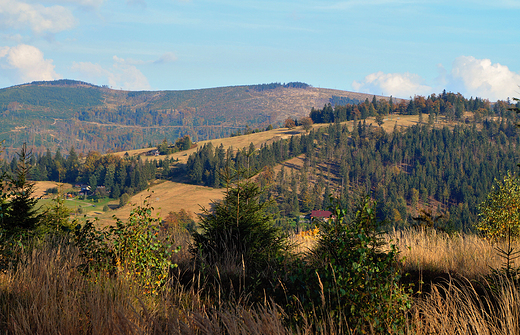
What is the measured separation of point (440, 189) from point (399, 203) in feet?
89.5

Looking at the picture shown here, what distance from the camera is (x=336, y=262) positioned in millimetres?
5266

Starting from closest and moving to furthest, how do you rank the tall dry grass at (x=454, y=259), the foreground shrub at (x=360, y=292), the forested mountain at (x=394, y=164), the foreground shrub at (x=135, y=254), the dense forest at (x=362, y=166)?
the foreground shrub at (x=360, y=292)
the foreground shrub at (x=135, y=254)
the tall dry grass at (x=454, y=259)
the forested mountain at (x=394, y=164)
the dense forest at (x=362, y=166)

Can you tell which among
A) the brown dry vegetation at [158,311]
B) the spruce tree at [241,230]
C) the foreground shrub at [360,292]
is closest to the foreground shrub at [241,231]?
the spruce tree at [241,230]

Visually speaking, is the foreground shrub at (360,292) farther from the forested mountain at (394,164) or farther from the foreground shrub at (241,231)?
the forested mountain at (394,164)

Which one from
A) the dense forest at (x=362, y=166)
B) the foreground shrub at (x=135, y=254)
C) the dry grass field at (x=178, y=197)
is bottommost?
the dry grass field at (x=178, y=197)

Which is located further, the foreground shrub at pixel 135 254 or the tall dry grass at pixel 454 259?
the tall dry grass at pixel 454 259

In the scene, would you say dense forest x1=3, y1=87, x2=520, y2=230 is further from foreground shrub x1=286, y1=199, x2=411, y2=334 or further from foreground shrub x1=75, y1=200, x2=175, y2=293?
foreground shrub x1=286, y1=199, x2=411, y2=334

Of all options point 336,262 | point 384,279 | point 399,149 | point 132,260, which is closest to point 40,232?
point 132,260

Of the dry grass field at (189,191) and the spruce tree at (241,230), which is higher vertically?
the spruce tree at (241,230)

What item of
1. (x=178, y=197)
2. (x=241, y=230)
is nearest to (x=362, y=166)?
(x=178, y=197)

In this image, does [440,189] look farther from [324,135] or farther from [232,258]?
[232,258]

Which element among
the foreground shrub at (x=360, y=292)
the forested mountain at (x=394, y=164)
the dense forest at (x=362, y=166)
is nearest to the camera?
the foreground shrub at (x=360, y=292)

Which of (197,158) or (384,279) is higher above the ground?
(384,279)

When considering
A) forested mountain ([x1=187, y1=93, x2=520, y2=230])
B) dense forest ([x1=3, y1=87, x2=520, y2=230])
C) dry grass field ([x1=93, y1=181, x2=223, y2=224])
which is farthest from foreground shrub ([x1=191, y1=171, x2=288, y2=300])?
dense forest ([x1=3, y1=87, x2=520, y2=230])
